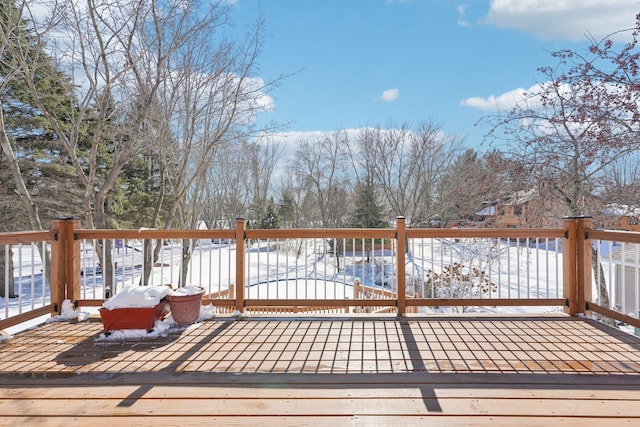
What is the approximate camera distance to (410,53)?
12211 mm

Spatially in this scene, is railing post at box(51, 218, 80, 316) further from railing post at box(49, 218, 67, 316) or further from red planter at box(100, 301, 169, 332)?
red planter at box(100, 301, 169, 332)

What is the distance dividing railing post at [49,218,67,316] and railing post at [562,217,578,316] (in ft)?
17.2

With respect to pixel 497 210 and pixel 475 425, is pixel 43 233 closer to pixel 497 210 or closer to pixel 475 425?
pixel 475 425

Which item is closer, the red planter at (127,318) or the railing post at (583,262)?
the red planter at (127,318)

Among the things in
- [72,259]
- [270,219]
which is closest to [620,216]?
[72,259]

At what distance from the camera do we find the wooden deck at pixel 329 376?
6.14 feet

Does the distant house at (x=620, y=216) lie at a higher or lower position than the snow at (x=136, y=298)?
higher

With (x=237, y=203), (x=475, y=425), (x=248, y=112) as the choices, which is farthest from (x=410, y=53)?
(x=237, y=203)

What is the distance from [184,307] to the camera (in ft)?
10.9

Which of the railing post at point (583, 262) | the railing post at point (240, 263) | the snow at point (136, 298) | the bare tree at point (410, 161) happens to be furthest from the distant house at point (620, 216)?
the bare tree at point (410, 161)

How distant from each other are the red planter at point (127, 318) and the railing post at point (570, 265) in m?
4.10

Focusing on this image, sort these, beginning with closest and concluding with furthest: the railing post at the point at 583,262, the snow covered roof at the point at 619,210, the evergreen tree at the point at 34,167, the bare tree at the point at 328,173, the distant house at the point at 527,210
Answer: the railing post at the point at 583,262 → the snow covered roof at the point at 619,210 → the distant house at the point at 527,210 → the evergreen tree at the point at 34,167 → the bare tree at the point at 328,173

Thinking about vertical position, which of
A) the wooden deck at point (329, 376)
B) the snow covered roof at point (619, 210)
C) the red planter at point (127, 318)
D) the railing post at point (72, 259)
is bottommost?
the wooden deck at point (329, 376)

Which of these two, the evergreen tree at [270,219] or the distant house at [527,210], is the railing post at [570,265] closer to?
the distant house at [527,210]
